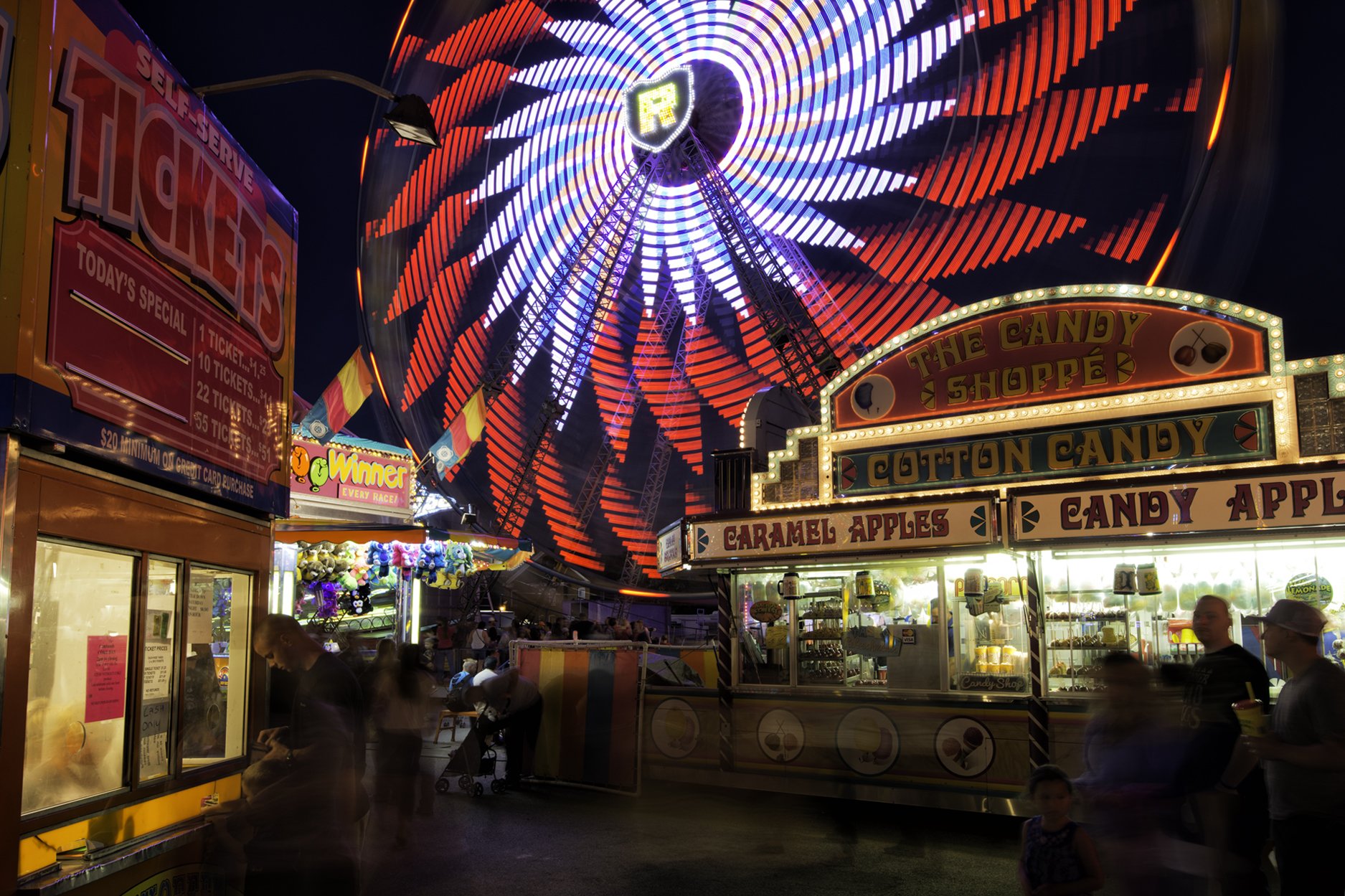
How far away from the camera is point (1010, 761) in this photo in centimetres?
980

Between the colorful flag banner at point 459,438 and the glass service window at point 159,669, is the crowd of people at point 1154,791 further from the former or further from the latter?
the colorful flag banner at point 459,438

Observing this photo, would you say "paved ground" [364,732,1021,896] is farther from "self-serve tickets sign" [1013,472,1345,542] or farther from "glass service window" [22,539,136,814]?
"glass service window" [22,539,136,814]

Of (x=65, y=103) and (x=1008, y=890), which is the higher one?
(x=65, y=103)

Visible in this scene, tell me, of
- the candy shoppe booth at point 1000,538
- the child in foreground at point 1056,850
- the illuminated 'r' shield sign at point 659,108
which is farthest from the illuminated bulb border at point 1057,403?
the illuminated 'r' shield sign at point 659,108

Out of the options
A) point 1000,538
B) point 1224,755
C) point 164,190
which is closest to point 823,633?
point 1000,538

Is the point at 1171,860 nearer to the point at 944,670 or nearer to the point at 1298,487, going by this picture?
the point at 1298,487

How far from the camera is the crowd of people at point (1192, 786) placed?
372 centimetres

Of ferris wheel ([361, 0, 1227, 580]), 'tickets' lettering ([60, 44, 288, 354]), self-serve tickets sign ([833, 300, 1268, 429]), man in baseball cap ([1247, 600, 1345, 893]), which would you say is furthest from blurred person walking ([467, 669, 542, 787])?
ferris wheel ([361, 0, 1227, 580])

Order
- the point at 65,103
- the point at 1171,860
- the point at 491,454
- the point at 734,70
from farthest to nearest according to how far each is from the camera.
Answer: the point at 491,454
the point at 734,70
the point at 65,103
the point at 1171,860

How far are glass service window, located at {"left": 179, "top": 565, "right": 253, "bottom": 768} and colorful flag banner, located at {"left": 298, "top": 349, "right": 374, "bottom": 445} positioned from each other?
922 cm

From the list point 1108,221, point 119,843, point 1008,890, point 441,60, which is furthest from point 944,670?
point 441,60

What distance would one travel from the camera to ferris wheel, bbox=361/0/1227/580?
1788 cm

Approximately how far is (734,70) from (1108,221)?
846cm

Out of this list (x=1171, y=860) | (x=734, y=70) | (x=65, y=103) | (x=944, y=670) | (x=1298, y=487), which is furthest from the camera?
(x=734, y=70)
